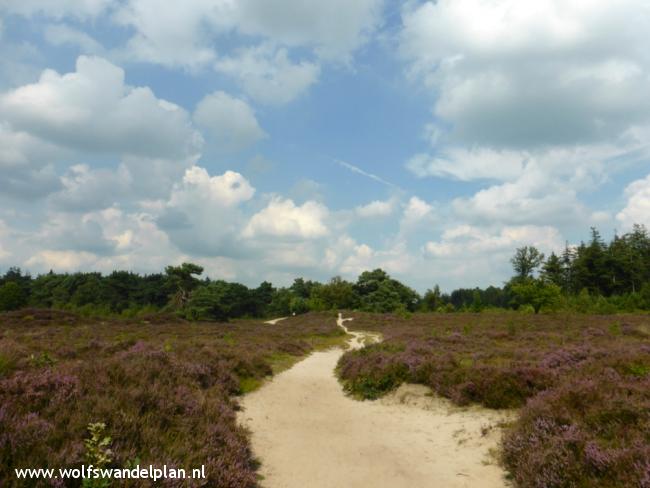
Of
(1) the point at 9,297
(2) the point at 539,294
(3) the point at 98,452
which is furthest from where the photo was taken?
(1) the point at 9,297

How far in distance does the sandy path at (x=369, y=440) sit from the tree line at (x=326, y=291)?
57.6 metres

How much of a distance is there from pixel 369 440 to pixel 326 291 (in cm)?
8967

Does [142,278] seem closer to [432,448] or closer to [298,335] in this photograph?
[298,335]

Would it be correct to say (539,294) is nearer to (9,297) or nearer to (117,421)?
(117,421)

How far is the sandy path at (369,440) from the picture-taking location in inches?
304

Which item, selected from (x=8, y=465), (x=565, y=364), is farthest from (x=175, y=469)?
(x=565, y=364)

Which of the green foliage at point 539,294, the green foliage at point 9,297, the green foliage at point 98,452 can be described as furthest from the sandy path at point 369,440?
the green foliage at point 9,297

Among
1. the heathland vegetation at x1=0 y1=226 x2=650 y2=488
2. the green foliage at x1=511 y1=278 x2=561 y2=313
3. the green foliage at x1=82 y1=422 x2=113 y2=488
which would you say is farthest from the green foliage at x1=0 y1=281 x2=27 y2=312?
the green foliage at x1=82 y1=422 x2=113 y2=488

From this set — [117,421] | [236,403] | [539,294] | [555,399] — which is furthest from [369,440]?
[539,294]

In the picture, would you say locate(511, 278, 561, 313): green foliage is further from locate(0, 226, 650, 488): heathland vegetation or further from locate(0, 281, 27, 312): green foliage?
locate(0, 281, 27, 312): green foliage

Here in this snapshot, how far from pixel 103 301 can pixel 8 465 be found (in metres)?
112

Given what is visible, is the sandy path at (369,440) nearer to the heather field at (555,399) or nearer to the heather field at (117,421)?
the heather field at (555,399)

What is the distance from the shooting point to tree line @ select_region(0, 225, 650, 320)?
7869 cm

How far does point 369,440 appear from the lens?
9961 mm
